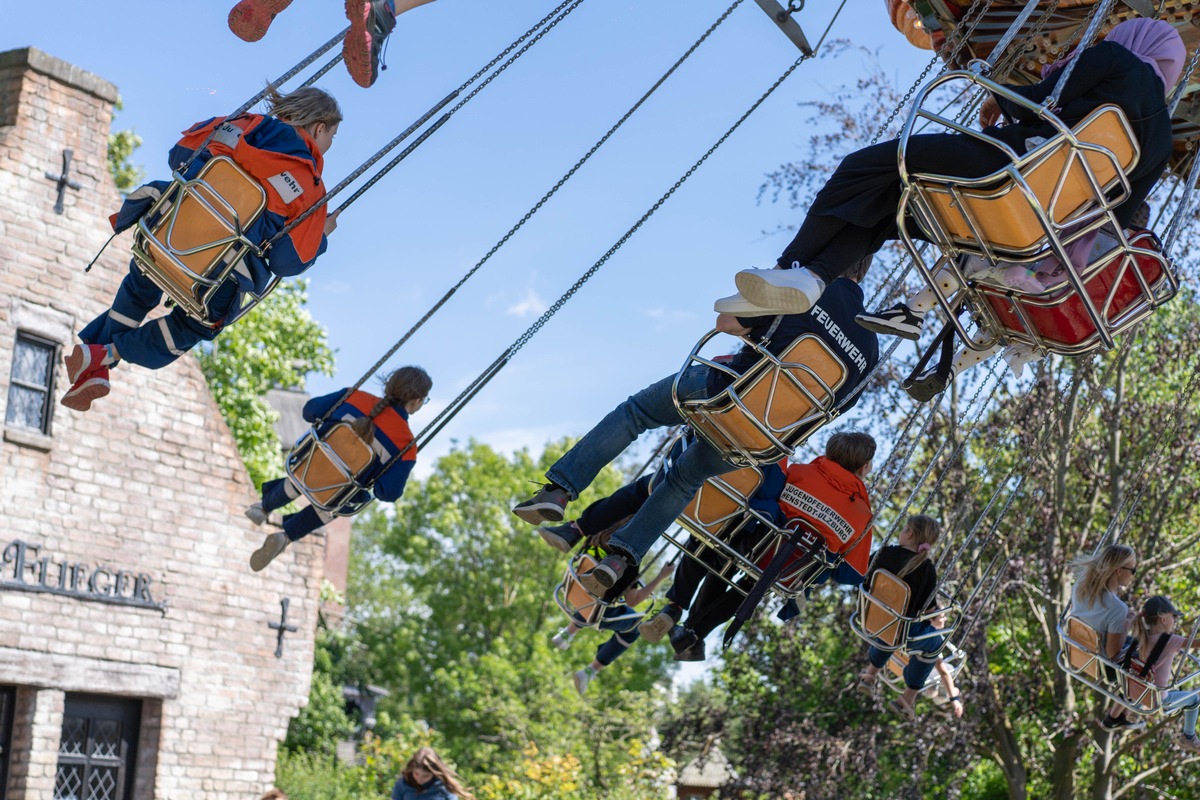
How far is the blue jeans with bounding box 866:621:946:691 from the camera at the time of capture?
827 cm

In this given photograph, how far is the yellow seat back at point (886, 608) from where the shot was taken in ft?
25.9

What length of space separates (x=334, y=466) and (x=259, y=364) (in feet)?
64.7

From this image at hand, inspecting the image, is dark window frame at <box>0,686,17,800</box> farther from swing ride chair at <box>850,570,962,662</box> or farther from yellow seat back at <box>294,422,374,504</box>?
swing ride chair at <box>850,570,962,662</box>

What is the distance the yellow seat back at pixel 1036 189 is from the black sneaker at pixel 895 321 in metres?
0.57

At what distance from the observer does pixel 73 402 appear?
6918 mm

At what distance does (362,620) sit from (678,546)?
4387 centimetres

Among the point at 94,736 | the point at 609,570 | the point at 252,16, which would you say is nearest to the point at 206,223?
the point at 252,16

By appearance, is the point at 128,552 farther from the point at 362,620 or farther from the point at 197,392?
the point at 362,620

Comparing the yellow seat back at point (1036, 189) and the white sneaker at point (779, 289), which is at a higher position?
the yellow seat back at point (1036, 189)

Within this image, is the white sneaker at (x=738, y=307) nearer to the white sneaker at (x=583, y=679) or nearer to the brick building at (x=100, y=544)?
the white sneaker at (x=583, y=679)

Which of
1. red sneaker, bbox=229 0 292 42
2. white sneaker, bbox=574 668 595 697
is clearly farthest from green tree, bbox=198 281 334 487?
red sneaker, bbox=229 0 292 42

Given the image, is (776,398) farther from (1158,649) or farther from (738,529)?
(1158,649)

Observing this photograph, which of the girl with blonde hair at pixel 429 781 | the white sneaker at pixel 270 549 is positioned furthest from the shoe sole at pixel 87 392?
the girl with blonde hair at pixel 429 781

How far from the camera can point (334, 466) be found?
285 inches
